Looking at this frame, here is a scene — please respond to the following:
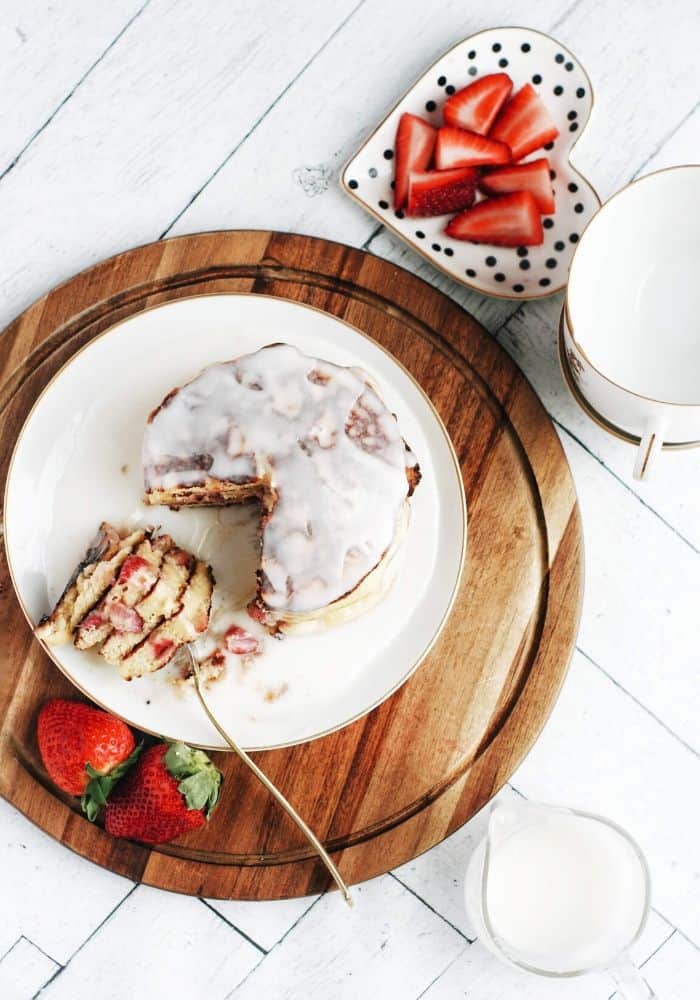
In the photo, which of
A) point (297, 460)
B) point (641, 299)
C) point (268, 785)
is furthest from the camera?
point (641, 299)

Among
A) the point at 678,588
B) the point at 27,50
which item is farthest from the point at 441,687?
the point at 27,50

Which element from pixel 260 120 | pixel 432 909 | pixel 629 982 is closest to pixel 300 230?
pixel 260 120

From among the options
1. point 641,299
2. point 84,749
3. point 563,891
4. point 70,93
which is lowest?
point 563,891

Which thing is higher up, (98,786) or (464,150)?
(464,150)

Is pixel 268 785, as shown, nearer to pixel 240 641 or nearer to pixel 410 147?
pixel 240 641

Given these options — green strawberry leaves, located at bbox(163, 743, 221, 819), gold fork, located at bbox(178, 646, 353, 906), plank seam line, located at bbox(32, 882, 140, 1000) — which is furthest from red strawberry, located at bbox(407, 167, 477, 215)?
plank seam line, located at bbox(32, 882, 140, 1000)

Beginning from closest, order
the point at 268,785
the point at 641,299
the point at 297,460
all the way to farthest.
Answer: the point at 297,460
the point at 268,785
the point at 641,299
